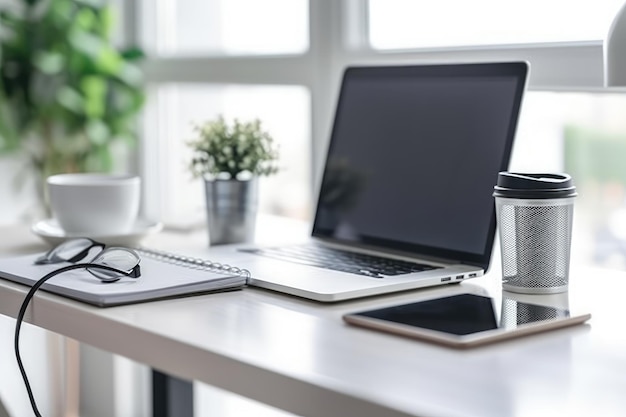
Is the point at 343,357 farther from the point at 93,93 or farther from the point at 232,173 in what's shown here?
the point at 93,93

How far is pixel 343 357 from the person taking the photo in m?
0.96

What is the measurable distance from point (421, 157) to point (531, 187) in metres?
0.29

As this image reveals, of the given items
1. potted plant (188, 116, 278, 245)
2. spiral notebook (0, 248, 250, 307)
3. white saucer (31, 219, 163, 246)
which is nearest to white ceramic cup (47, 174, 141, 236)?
white saucer (31, 219, 163, 246)

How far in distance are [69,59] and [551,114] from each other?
1.25 metres

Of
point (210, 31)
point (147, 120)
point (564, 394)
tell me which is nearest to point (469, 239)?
point (564, 394)

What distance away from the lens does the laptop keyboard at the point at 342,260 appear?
136 cm

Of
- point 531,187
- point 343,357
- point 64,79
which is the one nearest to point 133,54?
point 64,79

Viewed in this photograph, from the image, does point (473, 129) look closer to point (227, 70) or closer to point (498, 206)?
point (498, 206)

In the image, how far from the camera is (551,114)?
1754mm

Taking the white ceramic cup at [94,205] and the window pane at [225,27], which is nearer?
the white ceramic cup at [94,205]

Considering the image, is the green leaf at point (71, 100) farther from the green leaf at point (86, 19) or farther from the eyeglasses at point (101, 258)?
the eyeglasses at point (101, 258)

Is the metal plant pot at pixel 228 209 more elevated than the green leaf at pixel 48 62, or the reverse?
the green leaf at pixel 48 62

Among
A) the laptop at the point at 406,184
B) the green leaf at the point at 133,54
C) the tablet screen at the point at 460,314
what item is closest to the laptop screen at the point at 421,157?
the laptop at the point at 406,184

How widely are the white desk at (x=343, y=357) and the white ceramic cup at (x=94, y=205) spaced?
1.27ft
